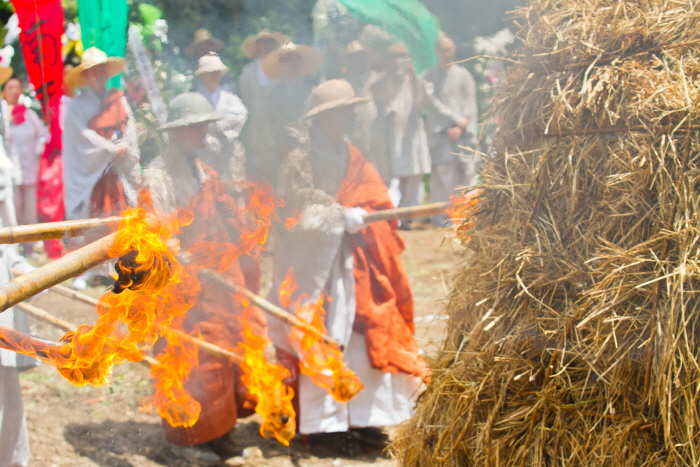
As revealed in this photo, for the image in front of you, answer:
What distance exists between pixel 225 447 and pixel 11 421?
1293 mm

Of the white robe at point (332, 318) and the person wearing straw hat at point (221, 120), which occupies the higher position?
the person wearing straw hat at point (221, 120)

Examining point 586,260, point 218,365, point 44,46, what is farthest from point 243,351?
point 44,46

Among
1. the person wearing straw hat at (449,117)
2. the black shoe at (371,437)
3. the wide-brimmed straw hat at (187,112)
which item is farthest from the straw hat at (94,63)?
the person wearing straw hat at (449,117)

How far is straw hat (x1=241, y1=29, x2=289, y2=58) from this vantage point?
3963mm

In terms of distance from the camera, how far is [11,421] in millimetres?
3154

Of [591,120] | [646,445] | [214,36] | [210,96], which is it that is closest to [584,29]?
[591,120]

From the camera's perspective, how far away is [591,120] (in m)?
2.37

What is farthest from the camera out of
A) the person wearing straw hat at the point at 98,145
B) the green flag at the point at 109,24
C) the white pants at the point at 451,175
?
the white pants at the point at 451,175

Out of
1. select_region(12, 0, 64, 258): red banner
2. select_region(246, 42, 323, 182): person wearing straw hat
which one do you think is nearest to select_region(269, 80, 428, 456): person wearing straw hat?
select_region(246, 42, 323, 182): person wearing straw hat

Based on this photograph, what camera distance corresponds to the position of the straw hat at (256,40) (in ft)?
13.0

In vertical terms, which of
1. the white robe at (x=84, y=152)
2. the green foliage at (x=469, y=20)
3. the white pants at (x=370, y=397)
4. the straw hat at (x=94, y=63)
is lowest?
the white pants at (x=370, y=397)

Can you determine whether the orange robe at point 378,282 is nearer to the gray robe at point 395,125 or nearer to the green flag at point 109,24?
the gray robe at point 395,125

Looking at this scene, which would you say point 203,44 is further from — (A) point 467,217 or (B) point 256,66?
(A) point 467,217

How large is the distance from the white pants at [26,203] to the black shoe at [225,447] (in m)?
4.69
